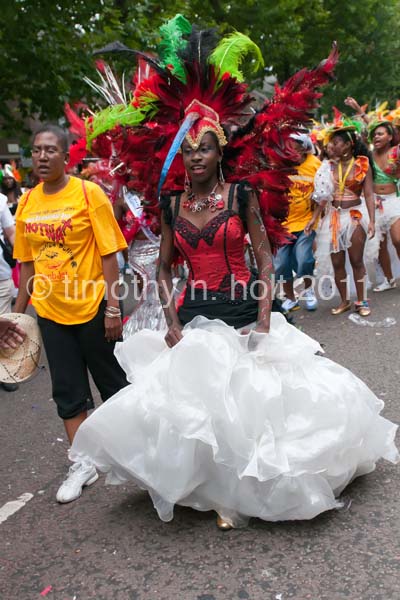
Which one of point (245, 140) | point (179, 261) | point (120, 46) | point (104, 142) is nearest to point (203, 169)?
point (245, 140)

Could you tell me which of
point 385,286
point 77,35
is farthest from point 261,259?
point 77,35

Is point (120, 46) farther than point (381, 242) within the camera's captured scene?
No

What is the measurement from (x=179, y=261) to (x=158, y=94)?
92 cm

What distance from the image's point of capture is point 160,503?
9.84ft

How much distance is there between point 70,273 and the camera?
11.7 feet

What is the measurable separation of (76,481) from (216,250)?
1.51 m

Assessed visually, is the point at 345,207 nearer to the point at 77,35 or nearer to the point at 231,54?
the point at 231,54

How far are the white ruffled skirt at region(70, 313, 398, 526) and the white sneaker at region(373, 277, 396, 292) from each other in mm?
5421

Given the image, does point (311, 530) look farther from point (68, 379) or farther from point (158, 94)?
point (158, 94)

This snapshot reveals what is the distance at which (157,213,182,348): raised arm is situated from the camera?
10.8 feet

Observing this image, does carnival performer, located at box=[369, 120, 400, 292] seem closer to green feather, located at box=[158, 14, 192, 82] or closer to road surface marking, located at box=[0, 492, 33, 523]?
green feather, located at box=[158, 14, 192, 82]

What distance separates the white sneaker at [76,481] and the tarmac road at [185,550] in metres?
0.04

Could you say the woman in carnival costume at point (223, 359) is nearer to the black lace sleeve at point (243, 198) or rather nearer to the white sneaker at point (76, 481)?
the black lace sleeve at point (243, 198)

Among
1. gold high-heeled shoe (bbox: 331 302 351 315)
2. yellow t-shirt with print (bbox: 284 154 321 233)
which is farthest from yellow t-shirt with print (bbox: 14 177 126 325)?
gold high-heeled shoe (bbox: 331 302 351 315)
